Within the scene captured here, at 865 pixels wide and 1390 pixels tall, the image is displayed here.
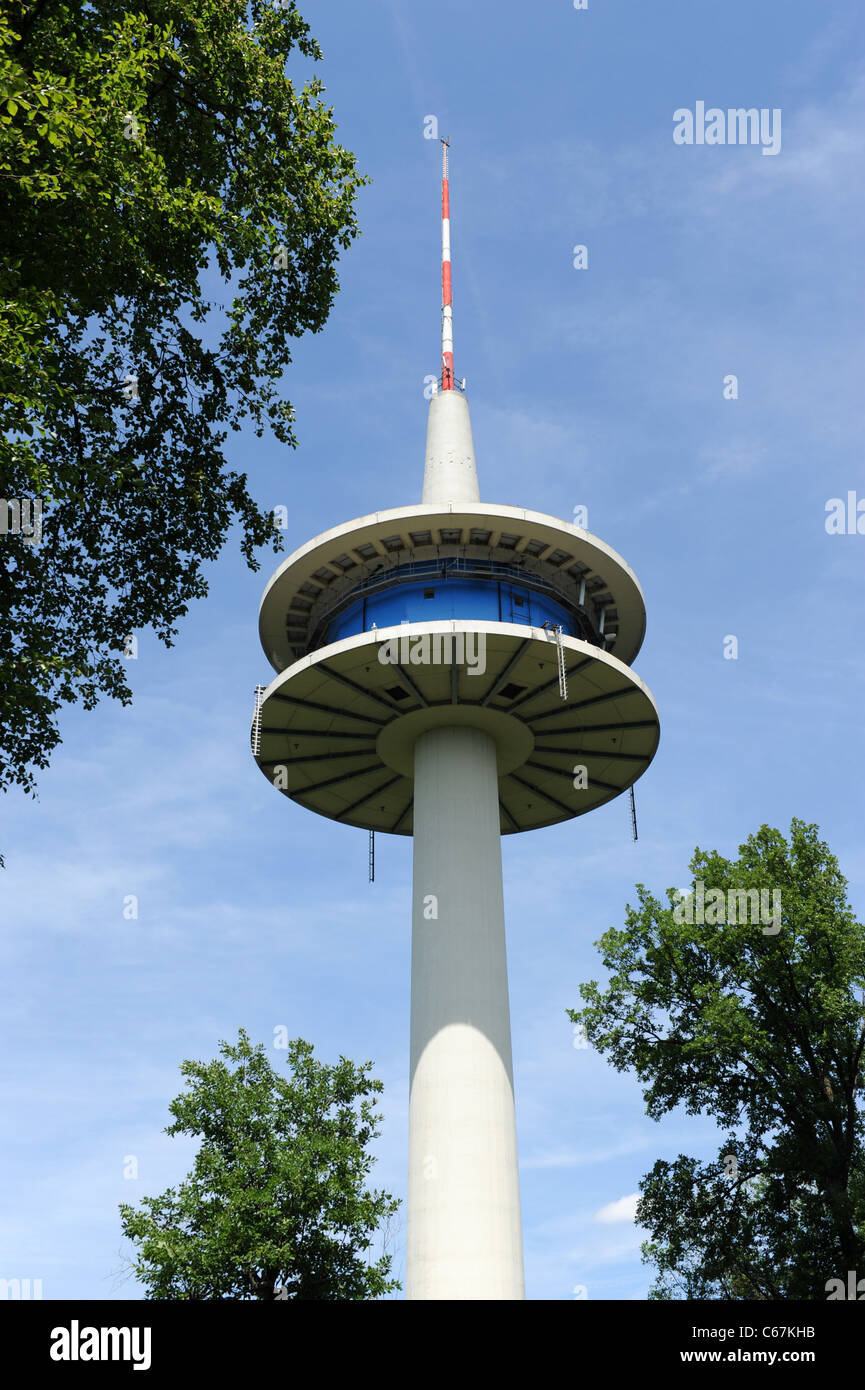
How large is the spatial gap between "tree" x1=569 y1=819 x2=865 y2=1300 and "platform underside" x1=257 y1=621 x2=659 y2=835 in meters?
4.69

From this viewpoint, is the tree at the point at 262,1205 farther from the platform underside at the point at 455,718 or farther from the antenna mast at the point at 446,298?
the antenna mast at the point at 446,298

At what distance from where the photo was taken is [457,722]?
1271 inches

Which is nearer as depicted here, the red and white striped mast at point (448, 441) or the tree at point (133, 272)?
the tree at point (133, 272)

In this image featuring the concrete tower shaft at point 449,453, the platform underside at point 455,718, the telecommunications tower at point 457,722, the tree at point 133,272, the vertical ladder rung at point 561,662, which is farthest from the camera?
the concrete tower shaft at point 449,453

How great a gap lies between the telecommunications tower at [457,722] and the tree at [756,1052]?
4998 mm

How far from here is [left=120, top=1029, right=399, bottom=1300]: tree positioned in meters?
31.1

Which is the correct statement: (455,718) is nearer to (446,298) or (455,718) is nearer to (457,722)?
(457,722)

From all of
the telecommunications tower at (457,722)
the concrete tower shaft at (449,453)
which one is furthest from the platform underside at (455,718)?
the concrete tower shaft at (449,453)

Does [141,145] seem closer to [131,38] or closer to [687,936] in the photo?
[131,38]

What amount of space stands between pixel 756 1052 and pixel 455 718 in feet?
40.7

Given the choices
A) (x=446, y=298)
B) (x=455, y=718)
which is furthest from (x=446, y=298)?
(x=455, y=718)

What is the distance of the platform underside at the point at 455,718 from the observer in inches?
1155

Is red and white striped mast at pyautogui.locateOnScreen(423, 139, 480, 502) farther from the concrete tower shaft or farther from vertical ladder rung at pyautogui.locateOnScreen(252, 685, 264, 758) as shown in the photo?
vertical ladder rung at pyautogui.locateOnScreen(252, 685, 264, 758)
